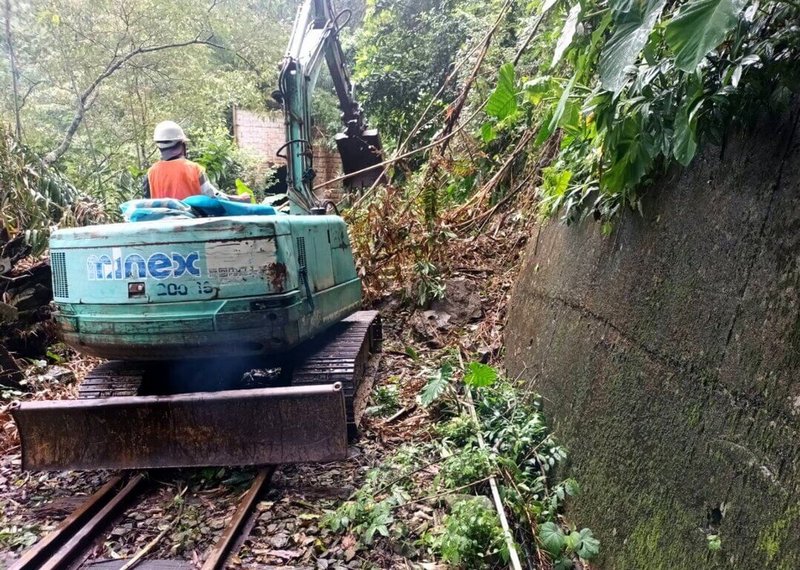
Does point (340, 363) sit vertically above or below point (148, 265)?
below

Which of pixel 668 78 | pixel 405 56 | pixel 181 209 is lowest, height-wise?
pixel 181 209

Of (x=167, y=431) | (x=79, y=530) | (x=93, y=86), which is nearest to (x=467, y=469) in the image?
(x=167, y=431)

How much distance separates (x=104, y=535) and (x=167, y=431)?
2.15 ft

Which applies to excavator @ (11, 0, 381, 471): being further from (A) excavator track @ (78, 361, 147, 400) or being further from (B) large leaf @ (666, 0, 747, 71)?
(B) large leaf @ (666, 0, 747, 71)

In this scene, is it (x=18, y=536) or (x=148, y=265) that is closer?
(x=18, y=536)

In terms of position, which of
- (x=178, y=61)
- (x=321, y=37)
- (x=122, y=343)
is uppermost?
(x=178, y=61)

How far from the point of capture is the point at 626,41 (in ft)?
6.20

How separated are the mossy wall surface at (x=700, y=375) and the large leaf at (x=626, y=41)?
0.49 m

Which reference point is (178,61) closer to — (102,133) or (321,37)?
(102,133)

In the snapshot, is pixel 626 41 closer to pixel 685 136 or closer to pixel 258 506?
pixel 685 136

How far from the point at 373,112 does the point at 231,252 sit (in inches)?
404

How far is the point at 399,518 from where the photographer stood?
9.87 feet

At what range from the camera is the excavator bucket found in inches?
296

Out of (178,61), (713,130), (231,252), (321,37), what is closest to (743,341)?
(713,130)
